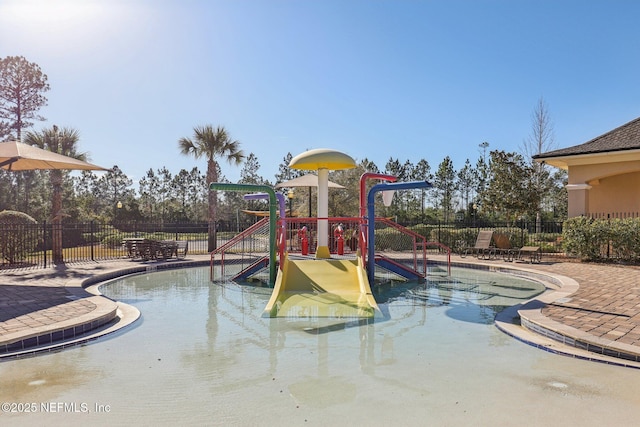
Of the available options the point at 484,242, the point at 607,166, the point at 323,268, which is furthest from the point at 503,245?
the point at 323,268

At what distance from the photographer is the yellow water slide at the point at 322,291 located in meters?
7.56

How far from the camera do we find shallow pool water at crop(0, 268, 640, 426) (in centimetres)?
361

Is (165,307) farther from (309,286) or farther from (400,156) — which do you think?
(400,156)

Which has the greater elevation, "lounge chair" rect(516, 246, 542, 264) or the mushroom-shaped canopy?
the mushroom-shaped canopy

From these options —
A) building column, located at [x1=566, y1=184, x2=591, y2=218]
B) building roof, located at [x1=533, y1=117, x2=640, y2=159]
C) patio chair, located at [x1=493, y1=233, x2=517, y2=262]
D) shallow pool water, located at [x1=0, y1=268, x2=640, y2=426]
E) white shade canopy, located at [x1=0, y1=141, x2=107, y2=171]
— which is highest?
building roof, located at [x1=533, y1=117, x2=640, y2=159]

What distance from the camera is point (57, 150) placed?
16.6 metres

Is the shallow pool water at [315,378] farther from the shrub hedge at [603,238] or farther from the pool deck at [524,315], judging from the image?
the shrub hedge at [603,238]

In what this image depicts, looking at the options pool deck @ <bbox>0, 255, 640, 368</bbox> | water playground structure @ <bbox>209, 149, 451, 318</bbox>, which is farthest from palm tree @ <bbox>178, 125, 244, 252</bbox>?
pool deck @ <bbox>0, 255, 640, 368</bbox>

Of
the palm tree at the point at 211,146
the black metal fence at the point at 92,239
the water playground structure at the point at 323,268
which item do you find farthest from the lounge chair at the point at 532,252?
the palm tree at the point at 211,146

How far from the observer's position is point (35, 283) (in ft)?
31.7

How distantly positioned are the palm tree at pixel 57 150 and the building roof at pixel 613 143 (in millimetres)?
18541

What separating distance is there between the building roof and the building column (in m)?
1.33

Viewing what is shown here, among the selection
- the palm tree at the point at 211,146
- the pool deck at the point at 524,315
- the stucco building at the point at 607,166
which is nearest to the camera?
the pool deck at the point at 524,315

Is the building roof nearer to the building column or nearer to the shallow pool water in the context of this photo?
the building column
